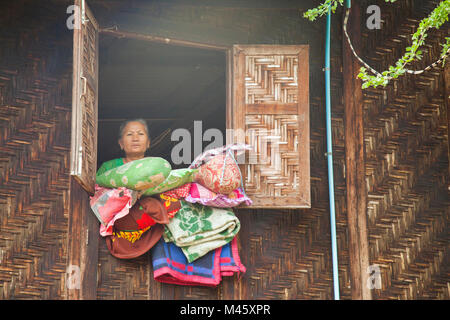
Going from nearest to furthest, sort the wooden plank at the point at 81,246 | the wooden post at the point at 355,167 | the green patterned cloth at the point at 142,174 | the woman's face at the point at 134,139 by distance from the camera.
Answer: the green patterned cloth at the point at 142,174, the wooden plank at the point at 81,246, the wooden post at the point at 355,167, the woman's face at the point at 134,139

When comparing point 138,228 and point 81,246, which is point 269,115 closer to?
point 138,228

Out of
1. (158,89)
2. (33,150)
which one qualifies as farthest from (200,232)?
(158,89)

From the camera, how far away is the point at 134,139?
4.96 meters

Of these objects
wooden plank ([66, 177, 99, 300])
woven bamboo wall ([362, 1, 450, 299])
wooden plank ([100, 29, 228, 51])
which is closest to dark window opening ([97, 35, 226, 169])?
wooden plank ([100, 29, 228, 51])

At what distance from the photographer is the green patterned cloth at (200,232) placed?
14.8 feet

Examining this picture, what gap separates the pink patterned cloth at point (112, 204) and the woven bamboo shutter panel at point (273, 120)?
820 millimetres

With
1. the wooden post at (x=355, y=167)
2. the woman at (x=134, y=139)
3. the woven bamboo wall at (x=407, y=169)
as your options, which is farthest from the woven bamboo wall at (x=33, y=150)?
the woven bamboo wall at (x=407, y=169)

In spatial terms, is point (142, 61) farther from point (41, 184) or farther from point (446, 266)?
point (446, 266)

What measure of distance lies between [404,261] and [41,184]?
259 centimetres

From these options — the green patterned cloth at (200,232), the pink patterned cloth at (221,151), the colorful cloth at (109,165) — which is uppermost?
the pink patterned cloth at (221,151)

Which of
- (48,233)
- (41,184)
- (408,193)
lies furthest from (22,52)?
(408,193)

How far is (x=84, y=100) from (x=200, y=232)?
116 cm

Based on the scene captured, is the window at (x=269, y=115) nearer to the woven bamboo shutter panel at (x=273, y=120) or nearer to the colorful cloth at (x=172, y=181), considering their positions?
the woven bamboo shutter panel at (x=273, y=120)

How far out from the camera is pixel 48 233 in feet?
14.9
